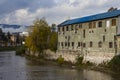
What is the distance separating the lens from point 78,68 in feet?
178

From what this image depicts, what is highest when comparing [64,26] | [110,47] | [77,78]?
[64,26]

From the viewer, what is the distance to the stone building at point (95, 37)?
2052 inches

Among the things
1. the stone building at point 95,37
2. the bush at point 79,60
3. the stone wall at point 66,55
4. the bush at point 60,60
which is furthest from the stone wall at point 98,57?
the bush at point 60,60

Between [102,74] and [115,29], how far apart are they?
33.1 feet

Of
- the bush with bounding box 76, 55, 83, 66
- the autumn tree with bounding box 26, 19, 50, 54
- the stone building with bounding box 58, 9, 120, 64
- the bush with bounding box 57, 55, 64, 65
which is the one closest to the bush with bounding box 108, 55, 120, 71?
the stone building with bounding box 58, 9, 120, 64

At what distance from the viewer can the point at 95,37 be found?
58.0 meters

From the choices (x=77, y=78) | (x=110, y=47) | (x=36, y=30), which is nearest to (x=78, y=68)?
(x=110, y=47)

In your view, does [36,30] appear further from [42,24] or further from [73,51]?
[73,51]

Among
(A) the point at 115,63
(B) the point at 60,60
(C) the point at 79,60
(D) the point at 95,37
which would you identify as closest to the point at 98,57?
(D) the point at 95,37

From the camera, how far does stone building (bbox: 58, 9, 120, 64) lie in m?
52.1

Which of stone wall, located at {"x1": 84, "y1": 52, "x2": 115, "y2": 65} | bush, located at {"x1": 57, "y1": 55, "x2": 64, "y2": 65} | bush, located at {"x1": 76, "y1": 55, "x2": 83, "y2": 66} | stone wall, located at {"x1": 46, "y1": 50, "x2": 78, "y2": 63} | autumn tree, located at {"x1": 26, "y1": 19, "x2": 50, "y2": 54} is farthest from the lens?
autumn tree, located at {"x1": 26, "y1": 19, "x2": 50, "y2": 54}

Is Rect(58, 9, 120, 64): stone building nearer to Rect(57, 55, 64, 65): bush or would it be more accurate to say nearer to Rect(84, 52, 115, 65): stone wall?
Rect(84, 52, 115, 65): stone wall

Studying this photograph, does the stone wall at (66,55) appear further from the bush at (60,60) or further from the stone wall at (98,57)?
the stone wall at (98,57)

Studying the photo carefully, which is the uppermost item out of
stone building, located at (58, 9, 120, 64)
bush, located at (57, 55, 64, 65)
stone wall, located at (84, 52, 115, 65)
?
stone building, located at (58, 9, 120, 64)
